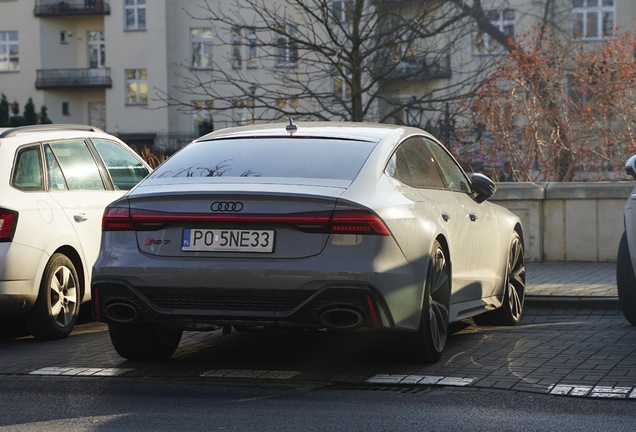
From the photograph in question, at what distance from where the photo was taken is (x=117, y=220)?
24.0 ft

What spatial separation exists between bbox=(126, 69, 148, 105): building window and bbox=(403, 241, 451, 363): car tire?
6004 cm

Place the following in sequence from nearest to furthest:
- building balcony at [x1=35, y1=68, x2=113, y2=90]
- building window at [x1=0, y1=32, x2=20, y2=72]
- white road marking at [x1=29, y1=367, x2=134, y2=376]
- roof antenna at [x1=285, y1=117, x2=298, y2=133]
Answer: white road marking at [x1=29, y1=367, x2=134, y2=376]
roof antenna at [x1=285, y1=117, x2=298, y2=133]
building balcony at [x1=35, y1=68, x2=113, y2=90]
building window at [x1=0, y1=32, x2=20, y2=72]

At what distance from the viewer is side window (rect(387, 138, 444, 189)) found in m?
7.85

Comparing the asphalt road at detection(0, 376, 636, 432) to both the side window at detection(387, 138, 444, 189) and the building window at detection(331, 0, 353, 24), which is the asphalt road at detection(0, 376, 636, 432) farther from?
the building window at detection(331, 0, 353, 24)

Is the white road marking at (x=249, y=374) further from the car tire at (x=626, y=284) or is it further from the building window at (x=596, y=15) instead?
the building window at (x=596, y=15)

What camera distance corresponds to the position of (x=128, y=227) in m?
7.27

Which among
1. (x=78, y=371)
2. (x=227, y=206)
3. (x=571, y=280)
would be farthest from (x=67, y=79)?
(x=227, y=206)

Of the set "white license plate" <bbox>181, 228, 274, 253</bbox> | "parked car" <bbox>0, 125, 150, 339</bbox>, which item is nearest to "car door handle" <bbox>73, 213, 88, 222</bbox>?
"parked car" <bbox>0, 125, 150, 339</bbox>

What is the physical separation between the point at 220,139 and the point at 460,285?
1.79m

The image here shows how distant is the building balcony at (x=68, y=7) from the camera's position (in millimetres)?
68500

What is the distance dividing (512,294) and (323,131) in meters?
2.55

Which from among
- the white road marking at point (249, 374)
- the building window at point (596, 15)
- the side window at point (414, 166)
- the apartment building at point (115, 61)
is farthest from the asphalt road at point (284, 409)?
the apartment building at point (115, 61)

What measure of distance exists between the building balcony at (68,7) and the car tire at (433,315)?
62.4 m

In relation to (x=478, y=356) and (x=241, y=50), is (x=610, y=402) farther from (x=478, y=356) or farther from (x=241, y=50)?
(x=241, y=50)
